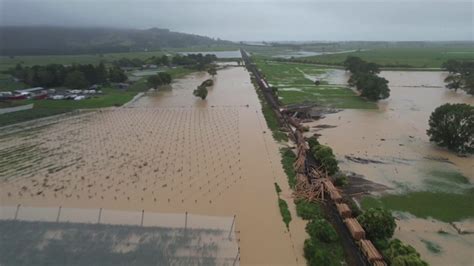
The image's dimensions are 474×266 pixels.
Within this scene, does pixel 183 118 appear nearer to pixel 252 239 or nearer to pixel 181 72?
pixel 252 239

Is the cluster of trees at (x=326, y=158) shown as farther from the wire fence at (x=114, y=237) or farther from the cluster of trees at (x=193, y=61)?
the cluster of trees at (x=193, y=61)

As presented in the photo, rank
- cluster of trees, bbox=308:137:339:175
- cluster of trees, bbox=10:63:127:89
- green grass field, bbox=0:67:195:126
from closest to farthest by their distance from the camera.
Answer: cluster of trees, bbox=308:137:339:175 < green grass field, bbox=0:67:195:126 < cluster of trees, bbox=10:63:127:89

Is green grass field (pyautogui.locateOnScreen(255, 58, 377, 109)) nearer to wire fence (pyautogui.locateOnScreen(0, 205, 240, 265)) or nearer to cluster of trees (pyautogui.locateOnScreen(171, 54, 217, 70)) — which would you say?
cluster of trees (pyautogui.locateOnScreen(171, 54, 217, 70))

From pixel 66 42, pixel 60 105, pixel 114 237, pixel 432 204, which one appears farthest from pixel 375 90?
pixel 66 42

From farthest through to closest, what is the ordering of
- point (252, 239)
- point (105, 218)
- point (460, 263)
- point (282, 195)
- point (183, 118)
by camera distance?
1. point (183, 118)
2. point (282, 195)
3. point (105, 218)
4. point (252, 239)
5. point (460, 263)

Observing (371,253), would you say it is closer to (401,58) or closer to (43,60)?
(43,60)

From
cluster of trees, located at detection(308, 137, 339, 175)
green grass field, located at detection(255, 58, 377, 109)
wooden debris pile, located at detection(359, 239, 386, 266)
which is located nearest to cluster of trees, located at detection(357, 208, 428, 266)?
wooden debris pile, located at detection(359, 239, 386, 266)

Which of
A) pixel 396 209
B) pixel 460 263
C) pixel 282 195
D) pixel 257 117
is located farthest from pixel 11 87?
pixel 460 263
